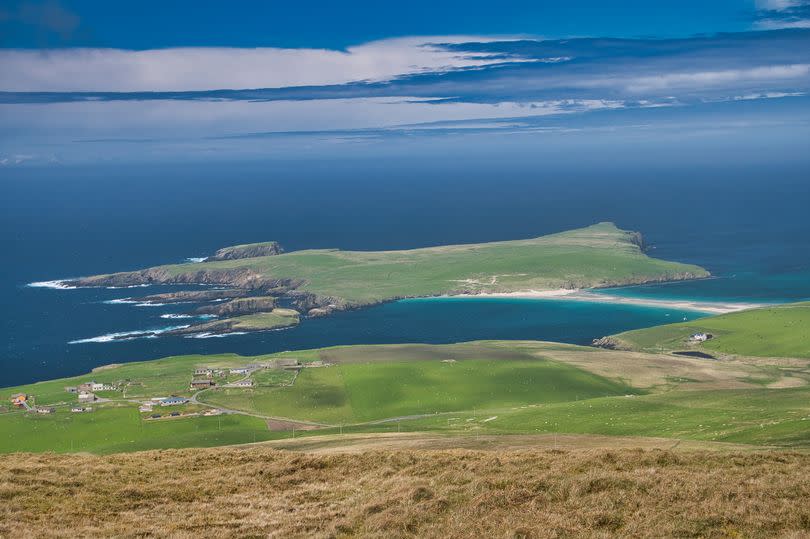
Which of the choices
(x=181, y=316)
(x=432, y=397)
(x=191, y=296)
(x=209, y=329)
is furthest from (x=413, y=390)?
(x=191, y=296)

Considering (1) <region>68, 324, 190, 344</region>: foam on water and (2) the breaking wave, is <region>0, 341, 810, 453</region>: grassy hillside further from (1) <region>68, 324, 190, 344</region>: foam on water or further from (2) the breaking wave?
(1) <region>68, 324, 190, 344</region>: foam on water

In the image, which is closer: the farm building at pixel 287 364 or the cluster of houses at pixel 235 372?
the cluster of houses at pixel 235 372

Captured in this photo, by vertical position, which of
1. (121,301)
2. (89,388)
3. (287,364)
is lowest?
(287,364)

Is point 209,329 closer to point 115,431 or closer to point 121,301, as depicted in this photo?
point 121,301

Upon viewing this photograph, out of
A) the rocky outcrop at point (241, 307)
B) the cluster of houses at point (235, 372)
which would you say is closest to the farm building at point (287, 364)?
the cluster of houses at point (235, 372)

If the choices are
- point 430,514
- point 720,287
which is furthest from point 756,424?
point 720,287

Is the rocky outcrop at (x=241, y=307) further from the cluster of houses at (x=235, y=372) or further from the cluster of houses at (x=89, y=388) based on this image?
the cluster of houses at (x=89, y=388)
